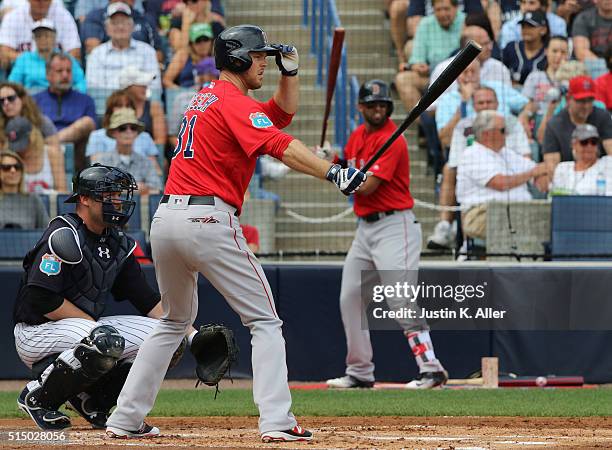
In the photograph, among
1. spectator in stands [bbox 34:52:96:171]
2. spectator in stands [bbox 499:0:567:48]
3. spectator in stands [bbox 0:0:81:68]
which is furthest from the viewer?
spectator in stands [bbox 499:0:567:48]

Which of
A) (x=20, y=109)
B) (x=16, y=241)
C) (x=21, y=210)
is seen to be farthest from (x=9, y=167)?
(x=20, y=109)

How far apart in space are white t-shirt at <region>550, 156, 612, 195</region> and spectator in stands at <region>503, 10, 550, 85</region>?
5.56ft

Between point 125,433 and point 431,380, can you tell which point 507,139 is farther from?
point 125,433

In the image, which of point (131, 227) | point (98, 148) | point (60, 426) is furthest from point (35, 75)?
point (60, 426)

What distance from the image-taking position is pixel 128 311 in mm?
8992

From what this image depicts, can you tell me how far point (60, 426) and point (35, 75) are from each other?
6.38 m

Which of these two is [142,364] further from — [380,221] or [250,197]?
[250,197]

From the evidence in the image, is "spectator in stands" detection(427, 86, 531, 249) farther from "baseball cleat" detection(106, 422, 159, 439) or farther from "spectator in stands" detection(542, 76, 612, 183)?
"baseball cleat" detection(106, 422, 159, 439)

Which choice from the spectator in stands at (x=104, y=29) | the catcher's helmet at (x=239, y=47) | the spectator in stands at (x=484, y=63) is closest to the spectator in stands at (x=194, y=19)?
the spectator in stands at (x=104, y=29)

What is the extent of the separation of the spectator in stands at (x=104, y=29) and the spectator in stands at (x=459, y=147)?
3.34m

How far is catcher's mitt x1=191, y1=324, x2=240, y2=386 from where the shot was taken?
5.35 m

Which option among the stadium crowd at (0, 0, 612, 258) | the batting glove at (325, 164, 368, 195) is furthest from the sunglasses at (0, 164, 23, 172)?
the batting glove at (325, 164, 368, 195)

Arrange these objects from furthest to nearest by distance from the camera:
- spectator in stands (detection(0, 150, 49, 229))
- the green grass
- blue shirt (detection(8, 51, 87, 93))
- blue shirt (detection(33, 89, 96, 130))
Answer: blue shirt (detection(8, 51, 87, 93)) → blue shirt (detection(33, 89, 96, 130)) → spectator in stands (detection(0, 150, 49, 229)) → the green grass

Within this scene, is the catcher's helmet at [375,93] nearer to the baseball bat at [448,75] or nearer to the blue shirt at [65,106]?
the baseball bat at [448,75]
